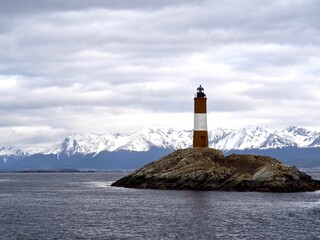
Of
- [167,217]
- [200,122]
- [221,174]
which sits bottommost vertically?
[167,217]

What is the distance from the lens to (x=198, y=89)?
133 meters

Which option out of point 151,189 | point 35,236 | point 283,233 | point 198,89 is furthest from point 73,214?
point 198,89

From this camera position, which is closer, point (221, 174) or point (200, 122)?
point (221, 174)

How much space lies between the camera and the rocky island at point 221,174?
114m

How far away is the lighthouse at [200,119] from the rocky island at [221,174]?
12.7 feet

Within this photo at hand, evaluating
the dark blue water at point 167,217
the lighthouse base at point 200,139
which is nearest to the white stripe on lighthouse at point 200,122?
the lighthouse base at point 200,139

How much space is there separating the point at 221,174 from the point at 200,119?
15.6m

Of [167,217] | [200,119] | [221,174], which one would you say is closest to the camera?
[167,217]

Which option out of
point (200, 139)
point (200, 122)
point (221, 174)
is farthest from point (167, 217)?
point (200, 139)

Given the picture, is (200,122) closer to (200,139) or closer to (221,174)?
(200,139)

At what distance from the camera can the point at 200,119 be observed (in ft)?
429

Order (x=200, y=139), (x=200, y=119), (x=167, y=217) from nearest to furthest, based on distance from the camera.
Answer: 1. (x=167, y=217)
2. (x=200, y=119)
3. (x=200, y=139)

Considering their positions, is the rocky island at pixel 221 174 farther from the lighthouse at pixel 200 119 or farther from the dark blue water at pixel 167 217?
the dark blue water at pixel 167 217

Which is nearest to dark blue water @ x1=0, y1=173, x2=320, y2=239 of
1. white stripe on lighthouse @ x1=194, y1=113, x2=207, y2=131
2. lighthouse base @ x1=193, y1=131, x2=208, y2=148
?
lighthouse base @ x1=193, y1=131, x2=208, y2=148
